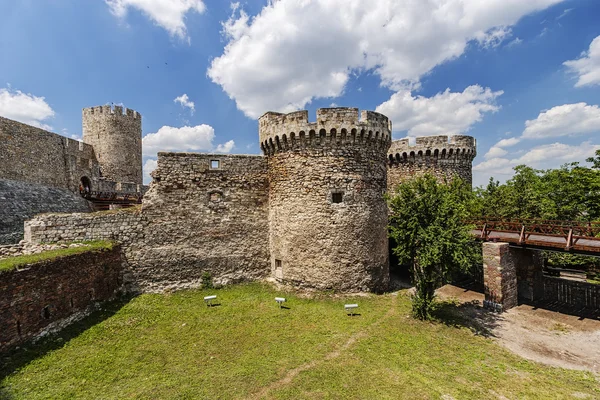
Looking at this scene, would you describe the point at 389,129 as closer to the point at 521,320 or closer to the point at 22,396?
the point at 521,320

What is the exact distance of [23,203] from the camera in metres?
15.1

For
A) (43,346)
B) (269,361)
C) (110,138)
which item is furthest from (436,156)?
(110,138)

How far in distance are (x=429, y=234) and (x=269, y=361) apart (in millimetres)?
7320

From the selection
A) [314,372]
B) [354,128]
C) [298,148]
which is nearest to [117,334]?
[314,372]

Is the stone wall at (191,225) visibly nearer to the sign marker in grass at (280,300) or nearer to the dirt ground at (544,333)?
the sign marker in grass at (280,300)

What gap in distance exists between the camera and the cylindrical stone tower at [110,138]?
2572cm

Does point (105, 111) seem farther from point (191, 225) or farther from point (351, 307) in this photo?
point (351, 307)

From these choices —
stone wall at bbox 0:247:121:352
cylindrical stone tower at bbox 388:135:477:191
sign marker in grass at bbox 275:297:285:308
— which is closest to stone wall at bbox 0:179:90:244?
stone wall at bbox 0:247:121:352

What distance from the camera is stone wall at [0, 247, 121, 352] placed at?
791 centimetres

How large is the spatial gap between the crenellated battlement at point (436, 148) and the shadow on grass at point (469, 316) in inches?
490

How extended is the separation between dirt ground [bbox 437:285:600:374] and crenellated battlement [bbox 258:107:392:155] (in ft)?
30.2

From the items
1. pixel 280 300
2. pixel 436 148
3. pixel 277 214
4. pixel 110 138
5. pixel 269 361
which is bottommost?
pixel 269 361

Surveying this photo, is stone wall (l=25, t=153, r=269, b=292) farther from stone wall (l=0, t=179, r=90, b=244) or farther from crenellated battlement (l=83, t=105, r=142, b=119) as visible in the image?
crenellated battlement (l=83, t=105, r=142, b=119)

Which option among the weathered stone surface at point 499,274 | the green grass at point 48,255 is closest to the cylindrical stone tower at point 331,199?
the weathered stone surface at point 499,274
